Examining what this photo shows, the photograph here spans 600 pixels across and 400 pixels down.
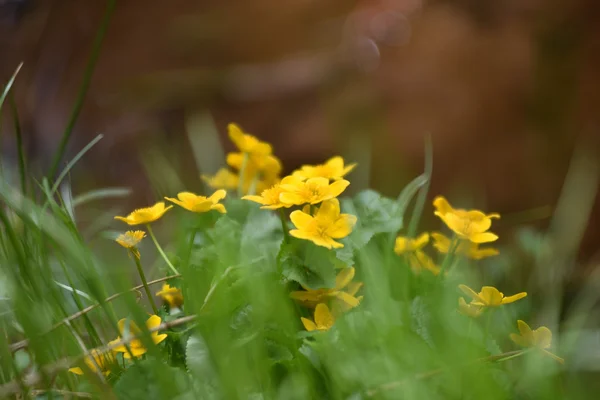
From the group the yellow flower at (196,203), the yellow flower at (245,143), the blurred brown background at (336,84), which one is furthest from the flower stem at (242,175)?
the blurred brown background at (336,84)

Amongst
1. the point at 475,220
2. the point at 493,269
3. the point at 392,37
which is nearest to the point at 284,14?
the point at 392,37

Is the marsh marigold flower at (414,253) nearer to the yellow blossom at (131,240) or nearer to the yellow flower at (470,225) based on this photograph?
the yellow flower at (470,225)

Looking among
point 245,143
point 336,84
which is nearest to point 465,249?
point 245,143

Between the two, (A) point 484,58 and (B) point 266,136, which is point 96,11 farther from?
(A) point 484,58

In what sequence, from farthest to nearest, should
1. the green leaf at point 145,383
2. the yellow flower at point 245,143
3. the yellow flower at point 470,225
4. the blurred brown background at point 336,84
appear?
the blurred brown background at point 336,84 → the yellow flower at point 245,143 → the yellow flower at point 470,225 → the green leaf at point 145,383

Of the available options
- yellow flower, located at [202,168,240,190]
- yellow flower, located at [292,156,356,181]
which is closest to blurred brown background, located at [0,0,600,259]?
yellow flower, located at [202,168,240,190]

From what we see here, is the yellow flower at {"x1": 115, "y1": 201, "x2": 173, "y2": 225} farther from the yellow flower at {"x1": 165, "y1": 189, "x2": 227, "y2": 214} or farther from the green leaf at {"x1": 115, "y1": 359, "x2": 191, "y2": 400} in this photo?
Result: the green leaf at {"x1": 115, "y1": 359, "x2": 191, "y2": 400}
